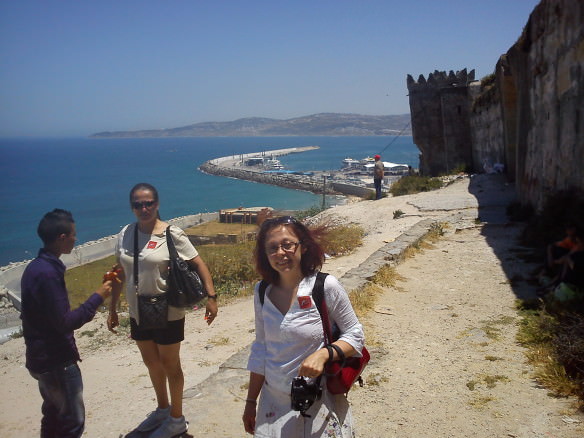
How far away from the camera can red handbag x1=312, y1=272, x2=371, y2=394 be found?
2369mm

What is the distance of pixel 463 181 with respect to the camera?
60.3 ft

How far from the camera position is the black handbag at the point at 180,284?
3.50m

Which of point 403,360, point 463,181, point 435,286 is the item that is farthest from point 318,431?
point 463,181

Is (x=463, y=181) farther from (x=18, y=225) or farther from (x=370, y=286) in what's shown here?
(x=18, y=225)

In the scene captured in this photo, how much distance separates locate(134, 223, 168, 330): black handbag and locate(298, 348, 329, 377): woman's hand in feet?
4.96

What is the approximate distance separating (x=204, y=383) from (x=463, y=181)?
51.6ft

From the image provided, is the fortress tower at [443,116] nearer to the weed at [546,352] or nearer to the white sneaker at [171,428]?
the weed at [546,352]

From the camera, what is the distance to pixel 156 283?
3531 mm

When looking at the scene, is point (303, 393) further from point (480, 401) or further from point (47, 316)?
point (480, 401)

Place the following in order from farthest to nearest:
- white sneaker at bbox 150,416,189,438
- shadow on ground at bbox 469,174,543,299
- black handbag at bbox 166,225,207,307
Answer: shadow on ground at bbox 469,174,543,299, white sneaker at bbox 150,416,189,438, black handbag at bbox 166,225,207,307

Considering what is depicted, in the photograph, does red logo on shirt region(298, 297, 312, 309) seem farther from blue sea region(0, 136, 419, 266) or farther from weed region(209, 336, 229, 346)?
blue sea region(0, 136, 419, 266)

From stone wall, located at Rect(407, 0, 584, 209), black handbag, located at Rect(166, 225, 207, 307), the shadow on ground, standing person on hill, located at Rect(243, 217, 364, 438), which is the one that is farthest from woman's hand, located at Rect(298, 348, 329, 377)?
stone wall, located at Rect(407, 0, 584, 209)

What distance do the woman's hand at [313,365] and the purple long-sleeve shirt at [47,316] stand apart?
4.98ft

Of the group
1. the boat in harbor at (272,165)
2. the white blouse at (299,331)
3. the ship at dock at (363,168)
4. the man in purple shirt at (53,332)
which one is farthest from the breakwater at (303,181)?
the white blouse at (299,331)
